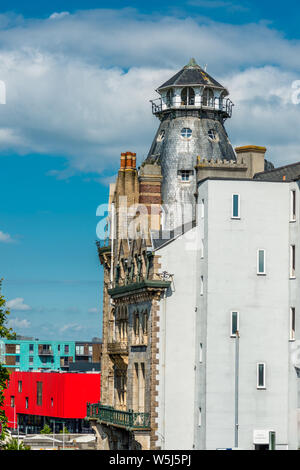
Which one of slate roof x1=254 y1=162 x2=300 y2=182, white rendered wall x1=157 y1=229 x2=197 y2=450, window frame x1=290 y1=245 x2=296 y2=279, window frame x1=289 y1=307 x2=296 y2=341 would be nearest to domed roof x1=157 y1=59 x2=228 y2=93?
slate roof x1=254 y1=162 x2=300 y2=182

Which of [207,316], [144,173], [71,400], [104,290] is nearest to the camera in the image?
[207,316]

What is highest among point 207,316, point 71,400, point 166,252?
point 166,252

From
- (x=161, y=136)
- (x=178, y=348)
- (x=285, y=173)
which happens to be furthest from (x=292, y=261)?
(x=161, y=136)

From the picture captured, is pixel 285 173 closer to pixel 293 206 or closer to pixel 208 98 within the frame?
pixel 293 206

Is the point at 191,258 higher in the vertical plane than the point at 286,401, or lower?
higher

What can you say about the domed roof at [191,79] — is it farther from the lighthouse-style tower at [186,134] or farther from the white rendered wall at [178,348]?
the white rendered wall at [178,348]

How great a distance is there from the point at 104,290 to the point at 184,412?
84.4ft

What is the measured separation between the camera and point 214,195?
80375 mm

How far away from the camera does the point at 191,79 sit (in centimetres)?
9975

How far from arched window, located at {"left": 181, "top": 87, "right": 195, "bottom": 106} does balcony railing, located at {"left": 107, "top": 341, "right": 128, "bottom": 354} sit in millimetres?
23627

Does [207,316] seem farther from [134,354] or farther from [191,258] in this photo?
[134,354]

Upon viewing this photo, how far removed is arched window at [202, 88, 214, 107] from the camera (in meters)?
100

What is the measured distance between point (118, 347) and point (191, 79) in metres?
26.3
